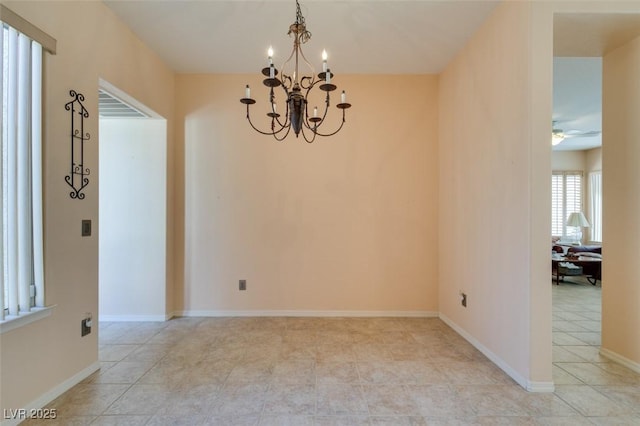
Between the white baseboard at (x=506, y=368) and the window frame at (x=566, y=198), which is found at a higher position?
the window frame at (x=566, y=198)

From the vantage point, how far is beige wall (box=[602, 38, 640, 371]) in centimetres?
238

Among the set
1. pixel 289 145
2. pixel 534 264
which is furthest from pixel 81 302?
pixel 534 264

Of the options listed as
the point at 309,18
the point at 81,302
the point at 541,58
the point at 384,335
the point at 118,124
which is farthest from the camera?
the point at 118,124

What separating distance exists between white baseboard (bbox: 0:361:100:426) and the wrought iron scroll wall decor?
1.31m

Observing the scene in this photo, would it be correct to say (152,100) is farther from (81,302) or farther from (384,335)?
(384,335)

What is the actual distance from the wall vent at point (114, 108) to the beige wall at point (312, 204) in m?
0.51

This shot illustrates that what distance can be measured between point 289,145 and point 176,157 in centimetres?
141

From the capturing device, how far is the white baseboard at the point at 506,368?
6.77ft

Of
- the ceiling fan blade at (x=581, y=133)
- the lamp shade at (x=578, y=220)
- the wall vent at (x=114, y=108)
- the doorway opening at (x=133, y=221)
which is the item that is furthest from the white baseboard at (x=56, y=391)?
the lamp shade at (x=578, y=220)

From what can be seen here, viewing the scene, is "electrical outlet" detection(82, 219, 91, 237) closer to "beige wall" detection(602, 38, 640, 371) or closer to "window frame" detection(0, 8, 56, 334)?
"window frame" detection(0, 8, 56, 334)

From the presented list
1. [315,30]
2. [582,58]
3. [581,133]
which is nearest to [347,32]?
[315,30]

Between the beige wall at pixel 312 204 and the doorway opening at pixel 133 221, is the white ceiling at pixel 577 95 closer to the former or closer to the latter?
the beige wall at pixel 312 204

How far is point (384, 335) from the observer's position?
3094 millimetres

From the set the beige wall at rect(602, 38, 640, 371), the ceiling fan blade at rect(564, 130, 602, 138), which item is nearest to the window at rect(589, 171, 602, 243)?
the ceiling fan blade at rect(564, 130, 602, 138)
